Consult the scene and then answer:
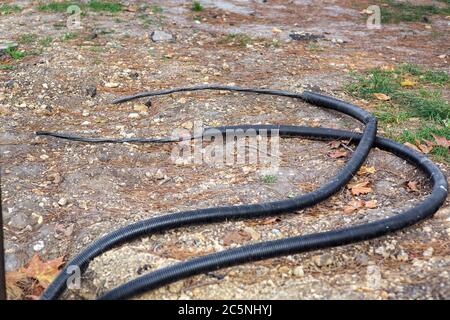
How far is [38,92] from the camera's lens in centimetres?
500

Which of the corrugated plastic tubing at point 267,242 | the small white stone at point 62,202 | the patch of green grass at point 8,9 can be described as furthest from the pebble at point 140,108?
the patch of green grass at point 8,9

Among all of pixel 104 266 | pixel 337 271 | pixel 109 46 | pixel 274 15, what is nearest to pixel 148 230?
pixel 104 266

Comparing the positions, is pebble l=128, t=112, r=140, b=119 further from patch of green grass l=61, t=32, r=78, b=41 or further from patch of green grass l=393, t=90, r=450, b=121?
patch of green grass l=393, t=90, r=450, b=121

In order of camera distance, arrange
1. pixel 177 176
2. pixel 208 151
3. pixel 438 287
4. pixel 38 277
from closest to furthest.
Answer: pixel 438 287, pixel 38 277, pixel 177 176, pixel 208 151

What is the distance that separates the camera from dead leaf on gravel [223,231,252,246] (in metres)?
3.01

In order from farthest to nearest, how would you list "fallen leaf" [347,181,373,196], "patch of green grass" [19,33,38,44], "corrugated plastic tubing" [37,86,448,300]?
"patch of green grass" [19,33,38,44] → "fallen leaf" [347,181,373,196] → "corrugated plastic tubing" [37,86,448,300]

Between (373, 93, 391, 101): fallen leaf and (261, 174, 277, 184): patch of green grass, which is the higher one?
(373, 93, 391, 101): fallen leaf

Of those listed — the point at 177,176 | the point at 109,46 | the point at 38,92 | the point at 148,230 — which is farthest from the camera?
the point at 109,46

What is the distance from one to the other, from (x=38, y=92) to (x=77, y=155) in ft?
4.35

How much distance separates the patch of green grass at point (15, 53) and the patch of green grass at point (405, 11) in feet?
14.8

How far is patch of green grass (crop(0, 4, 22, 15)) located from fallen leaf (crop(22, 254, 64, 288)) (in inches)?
206

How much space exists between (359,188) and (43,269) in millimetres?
1925

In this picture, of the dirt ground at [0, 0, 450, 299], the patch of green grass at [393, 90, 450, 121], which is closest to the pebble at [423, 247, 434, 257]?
the dirt ground at [0, 0, 450, 299]

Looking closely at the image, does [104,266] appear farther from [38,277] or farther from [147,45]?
[147,45]
